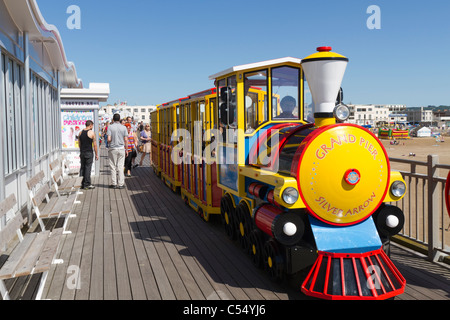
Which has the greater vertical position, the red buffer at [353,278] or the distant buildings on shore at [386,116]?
the distant buildings on shore at [386,116]

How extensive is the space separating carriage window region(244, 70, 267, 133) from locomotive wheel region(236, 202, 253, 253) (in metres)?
0.95

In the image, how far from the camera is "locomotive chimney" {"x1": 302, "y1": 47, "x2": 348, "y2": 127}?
163 inches

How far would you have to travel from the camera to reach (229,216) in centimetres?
590

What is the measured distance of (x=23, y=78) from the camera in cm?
762

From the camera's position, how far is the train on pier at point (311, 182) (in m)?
3.84

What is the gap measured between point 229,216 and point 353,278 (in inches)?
94.4

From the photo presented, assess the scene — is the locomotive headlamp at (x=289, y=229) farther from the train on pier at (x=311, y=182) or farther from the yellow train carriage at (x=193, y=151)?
the yellow train carriage at (x=193, y=151)

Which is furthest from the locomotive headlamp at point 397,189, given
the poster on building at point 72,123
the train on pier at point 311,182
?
the poster on building at point 72,123

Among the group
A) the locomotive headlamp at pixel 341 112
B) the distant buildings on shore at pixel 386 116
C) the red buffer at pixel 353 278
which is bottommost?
the red buffer at pixel 353 278

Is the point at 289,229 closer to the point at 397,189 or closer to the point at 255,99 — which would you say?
the point at 397,189

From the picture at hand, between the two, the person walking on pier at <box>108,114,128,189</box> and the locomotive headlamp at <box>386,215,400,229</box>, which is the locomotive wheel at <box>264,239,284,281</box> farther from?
the person walking on pier at <box>108,114,128,189</box>

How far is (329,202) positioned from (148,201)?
5677 mm

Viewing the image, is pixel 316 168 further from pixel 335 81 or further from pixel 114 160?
pixel 114 160
